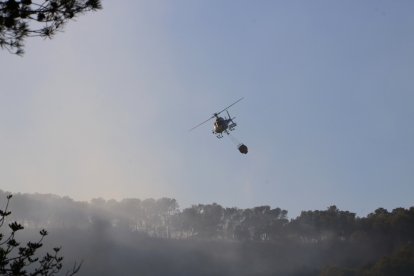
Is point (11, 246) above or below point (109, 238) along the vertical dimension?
below

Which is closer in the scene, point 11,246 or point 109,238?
point 11,246

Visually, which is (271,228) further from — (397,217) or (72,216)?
(72,216)

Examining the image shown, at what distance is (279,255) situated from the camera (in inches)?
5128

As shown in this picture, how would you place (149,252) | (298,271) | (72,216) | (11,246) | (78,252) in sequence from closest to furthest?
(11,246) < (298,271) < (78,252) < (149,252) < (72,216)

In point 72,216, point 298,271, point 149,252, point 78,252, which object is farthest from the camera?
point 72,216

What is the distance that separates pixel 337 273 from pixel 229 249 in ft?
208

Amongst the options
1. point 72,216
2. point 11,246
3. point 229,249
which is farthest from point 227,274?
point 11,246

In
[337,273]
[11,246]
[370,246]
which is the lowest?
[11,246]

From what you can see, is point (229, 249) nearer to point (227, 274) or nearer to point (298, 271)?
point (227, 274)

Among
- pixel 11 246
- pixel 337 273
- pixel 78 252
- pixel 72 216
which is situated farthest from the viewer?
pixel 72 216

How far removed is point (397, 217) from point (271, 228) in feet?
124

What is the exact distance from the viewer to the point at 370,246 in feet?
391

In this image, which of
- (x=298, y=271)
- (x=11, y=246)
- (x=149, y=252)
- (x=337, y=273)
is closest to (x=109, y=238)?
Answer: (x=149, y=252)

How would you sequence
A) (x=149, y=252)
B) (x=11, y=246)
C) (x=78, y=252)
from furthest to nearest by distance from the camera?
1. (x=149, y=252)
2. (x=78, y=252)
3. (x=11, y=246)
